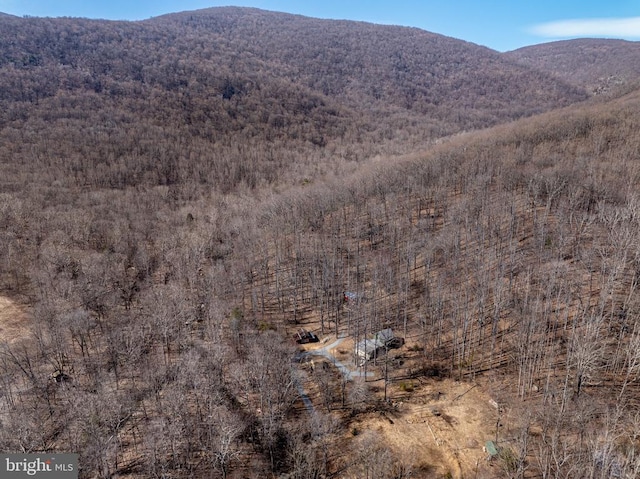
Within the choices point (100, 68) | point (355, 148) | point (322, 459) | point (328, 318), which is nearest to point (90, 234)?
point (328, 318)

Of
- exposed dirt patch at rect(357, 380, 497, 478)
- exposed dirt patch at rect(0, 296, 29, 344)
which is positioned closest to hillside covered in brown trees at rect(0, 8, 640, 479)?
exposed dirt patch at rect(357, 380, 497, 478)

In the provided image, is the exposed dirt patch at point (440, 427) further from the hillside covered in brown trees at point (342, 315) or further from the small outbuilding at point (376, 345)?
the small outbuilding at point (376, 345)

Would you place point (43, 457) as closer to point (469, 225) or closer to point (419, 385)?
point (419, 385)
